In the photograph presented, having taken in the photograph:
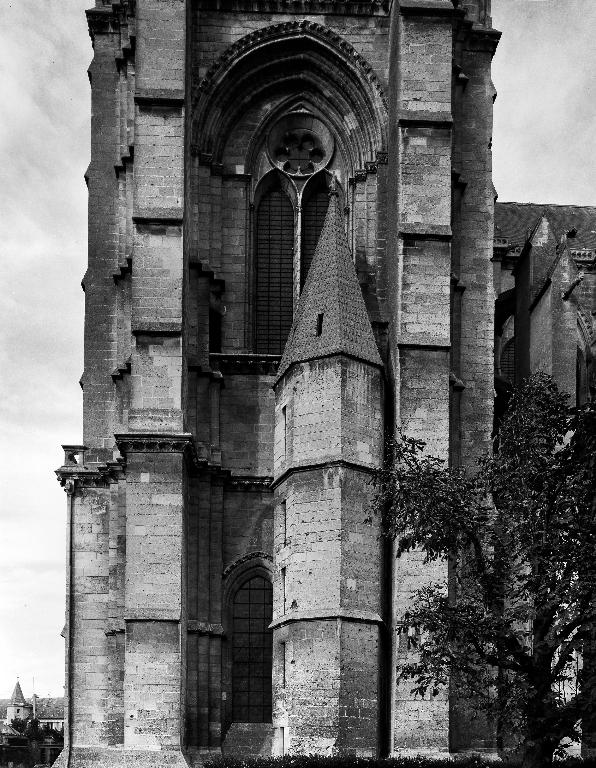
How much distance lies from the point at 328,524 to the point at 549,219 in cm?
1712

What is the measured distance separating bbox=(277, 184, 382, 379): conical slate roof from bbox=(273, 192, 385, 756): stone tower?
1.0 inches

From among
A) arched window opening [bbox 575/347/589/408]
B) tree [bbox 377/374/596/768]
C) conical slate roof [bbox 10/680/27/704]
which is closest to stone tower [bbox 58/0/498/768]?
arched window opening [bbox 575/347/589/408]

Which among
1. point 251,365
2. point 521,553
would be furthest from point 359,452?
point 521,553

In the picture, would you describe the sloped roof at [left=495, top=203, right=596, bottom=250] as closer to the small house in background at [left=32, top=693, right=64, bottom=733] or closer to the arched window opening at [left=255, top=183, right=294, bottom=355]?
the arched window opening at [left=255, top=183, right=294, bottom=355]

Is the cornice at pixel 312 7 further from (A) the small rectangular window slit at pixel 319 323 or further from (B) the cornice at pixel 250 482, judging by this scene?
(B) the cornice at pixel 250 482

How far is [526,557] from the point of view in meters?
20.1

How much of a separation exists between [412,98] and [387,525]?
9002 mm

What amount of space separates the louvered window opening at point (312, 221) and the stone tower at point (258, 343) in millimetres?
45

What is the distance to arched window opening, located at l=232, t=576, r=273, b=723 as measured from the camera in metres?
30.5

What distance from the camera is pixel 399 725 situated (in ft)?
90.6

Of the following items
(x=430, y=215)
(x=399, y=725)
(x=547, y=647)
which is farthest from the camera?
(x=430, y=215)

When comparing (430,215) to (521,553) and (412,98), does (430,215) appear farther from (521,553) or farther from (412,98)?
(521,553)

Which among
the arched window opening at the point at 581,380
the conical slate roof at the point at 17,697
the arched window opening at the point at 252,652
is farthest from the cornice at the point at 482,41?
the conical slate roof at the point at 17,697

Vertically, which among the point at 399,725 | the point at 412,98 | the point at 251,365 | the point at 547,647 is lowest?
the point at 399,725
